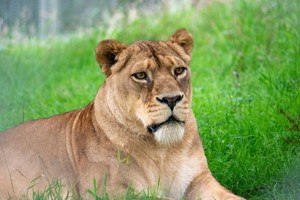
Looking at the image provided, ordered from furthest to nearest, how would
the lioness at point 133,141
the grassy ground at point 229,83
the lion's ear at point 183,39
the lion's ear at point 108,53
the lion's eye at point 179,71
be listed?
1. the grassy ground at point 229,83
2. the lion's ear at point 183,39
3. the lion's ear at point 108,53
4. the lion's eye at point 179,71
5. the lioness at point 133,141

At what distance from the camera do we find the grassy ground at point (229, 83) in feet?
14.8

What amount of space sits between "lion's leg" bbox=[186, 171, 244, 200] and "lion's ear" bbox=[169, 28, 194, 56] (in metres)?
0.69

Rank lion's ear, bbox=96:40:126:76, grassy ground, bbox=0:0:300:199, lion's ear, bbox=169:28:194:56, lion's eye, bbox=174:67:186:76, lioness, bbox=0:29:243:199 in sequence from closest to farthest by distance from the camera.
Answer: lioness, bbox=0:29:243:199 → lion's eye, bbox=174:67:186:76 → lion's ear, bbox=96:40:126:76 → lion's ear, bbox=169:28:194:56 → grassy ground, bbox=0:0:300:199

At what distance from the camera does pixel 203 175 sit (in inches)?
160

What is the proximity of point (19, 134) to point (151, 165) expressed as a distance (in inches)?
32.9

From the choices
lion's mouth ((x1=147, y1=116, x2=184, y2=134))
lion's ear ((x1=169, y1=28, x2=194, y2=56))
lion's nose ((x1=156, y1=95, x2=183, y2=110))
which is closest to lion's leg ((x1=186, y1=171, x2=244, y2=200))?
lion's mouth ((x1=147, y1=116, x2=184, y2=134))

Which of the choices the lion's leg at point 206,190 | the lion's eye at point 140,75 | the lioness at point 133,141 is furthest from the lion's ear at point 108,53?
the lion's leg at point 206,190

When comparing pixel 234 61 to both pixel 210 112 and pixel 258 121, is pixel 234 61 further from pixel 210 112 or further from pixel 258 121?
pixel 258 121

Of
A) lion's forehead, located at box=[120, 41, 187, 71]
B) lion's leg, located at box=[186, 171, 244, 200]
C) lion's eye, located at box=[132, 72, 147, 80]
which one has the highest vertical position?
lion's forehead, located at box=[120, 41, 187, 71]

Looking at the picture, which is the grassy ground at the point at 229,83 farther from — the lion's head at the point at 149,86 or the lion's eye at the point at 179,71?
the lion's eye at the point at 179,71

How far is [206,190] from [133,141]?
435 millimetres

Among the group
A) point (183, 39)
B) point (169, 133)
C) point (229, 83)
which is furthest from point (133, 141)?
point (229, 83)

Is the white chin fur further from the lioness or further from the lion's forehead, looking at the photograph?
the lion's forehead

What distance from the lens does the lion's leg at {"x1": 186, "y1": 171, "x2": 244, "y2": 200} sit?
3953 millimetres
